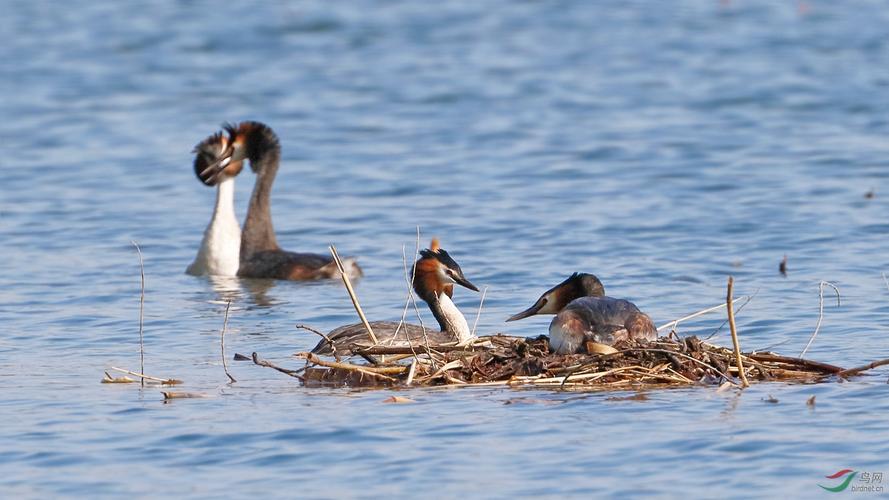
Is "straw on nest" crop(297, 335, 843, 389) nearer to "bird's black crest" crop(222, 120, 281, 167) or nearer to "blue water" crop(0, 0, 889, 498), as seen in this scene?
"blue water" crop(0, 0, 889, 498)

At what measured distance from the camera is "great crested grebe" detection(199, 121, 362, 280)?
12531 mm

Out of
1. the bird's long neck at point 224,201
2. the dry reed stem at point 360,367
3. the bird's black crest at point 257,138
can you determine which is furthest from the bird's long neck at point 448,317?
the bird's black crest at point 257,138

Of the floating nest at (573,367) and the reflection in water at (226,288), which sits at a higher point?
the floating nest at (573,367)

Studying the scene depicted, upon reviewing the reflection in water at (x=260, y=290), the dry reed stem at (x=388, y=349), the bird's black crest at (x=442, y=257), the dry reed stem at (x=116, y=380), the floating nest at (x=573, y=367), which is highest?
the bird's black crest at (x=442, y=257)

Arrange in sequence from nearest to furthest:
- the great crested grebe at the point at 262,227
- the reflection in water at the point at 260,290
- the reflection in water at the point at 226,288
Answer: the reflection in water at the point at 260,290 < the reflection in water at the point at 226,288 < the great crested grebe at the point at 262,227

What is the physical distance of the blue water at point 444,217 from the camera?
6840 mm

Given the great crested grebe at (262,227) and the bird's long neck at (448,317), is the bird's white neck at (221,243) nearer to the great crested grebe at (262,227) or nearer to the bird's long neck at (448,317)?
the great crested grebe at (262,227)

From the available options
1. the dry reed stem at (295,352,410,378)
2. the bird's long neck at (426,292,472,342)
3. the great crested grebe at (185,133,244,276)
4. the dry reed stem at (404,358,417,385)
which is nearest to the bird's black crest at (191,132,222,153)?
the great crested grebe at (185,133,244,276)

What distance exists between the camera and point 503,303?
11.0 metres

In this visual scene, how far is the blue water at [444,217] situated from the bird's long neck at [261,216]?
0.64m

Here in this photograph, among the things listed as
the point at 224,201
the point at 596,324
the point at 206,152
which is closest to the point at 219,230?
the point at 224,201

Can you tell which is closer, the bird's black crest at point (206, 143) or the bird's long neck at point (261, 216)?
the bird's long neck at point (261, 216)

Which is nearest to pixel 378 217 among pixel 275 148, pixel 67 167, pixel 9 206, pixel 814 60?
pixel 275 148

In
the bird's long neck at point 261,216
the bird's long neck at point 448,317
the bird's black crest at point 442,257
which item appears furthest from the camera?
the bird's long neck at point 261,216
